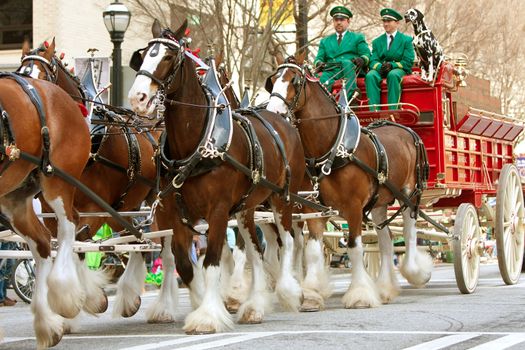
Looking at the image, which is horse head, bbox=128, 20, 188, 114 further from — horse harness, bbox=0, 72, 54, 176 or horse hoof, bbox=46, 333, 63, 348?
horse hoof, bbox=46, 333, 63, 348

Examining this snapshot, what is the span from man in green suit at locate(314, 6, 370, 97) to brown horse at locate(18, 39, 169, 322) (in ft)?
11.9

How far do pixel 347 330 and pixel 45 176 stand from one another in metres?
2.95

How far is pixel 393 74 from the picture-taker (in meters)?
14.4

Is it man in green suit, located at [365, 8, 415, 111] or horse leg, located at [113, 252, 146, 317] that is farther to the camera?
man in green suit, located at [365, 8, 415, 111]

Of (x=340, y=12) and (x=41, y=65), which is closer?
(x=41, y=65)

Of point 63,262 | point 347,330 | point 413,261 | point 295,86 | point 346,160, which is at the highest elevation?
point 295,86

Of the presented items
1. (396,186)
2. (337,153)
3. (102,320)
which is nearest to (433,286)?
(396,186)

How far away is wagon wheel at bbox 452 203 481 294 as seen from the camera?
44.8 feet

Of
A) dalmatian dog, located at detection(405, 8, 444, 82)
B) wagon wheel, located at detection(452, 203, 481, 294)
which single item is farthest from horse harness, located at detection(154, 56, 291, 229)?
dalmatian dog, located at detection(405, 8, 444, 82)

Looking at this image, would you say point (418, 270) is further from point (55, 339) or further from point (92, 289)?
point (55, 339)

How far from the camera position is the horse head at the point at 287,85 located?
12.1 metres

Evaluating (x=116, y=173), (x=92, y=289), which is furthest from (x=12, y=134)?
(x=116, y=173)

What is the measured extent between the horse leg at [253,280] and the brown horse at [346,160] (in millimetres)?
1227

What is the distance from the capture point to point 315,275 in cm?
1223
